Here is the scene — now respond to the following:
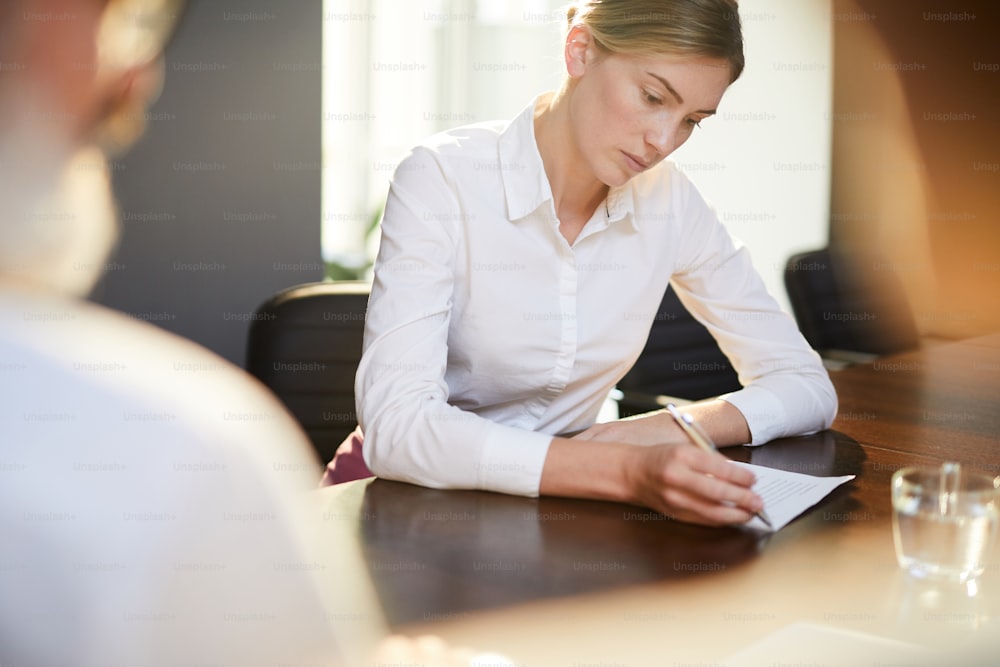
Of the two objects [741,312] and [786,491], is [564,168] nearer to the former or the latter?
[741,312]

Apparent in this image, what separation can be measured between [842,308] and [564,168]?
193cm

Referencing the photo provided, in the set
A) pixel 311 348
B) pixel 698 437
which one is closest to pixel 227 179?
pixel 311 348

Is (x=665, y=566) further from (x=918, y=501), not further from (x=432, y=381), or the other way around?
(x=432, y=381)

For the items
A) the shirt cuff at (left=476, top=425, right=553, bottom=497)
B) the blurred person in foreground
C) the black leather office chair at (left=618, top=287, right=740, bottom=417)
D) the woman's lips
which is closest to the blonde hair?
the woman's lips

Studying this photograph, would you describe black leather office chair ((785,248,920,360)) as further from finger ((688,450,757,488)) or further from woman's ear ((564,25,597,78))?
finger ((688,450,757,488))

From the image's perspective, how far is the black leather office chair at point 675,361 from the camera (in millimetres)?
2979

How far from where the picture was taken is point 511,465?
5.07 feet

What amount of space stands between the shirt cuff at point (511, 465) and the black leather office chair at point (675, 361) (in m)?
1.34

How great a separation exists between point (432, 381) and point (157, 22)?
1346 mm

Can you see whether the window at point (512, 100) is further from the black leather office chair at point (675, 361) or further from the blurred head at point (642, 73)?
the blurred head at point (642, 73)

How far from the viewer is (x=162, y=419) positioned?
15.4 inches

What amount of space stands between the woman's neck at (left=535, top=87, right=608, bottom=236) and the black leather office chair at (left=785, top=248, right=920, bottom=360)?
1636 mm

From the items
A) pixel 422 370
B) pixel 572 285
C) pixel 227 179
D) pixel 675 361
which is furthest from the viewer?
pixel 227 179

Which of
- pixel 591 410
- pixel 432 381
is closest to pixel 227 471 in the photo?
pixel 432 381
